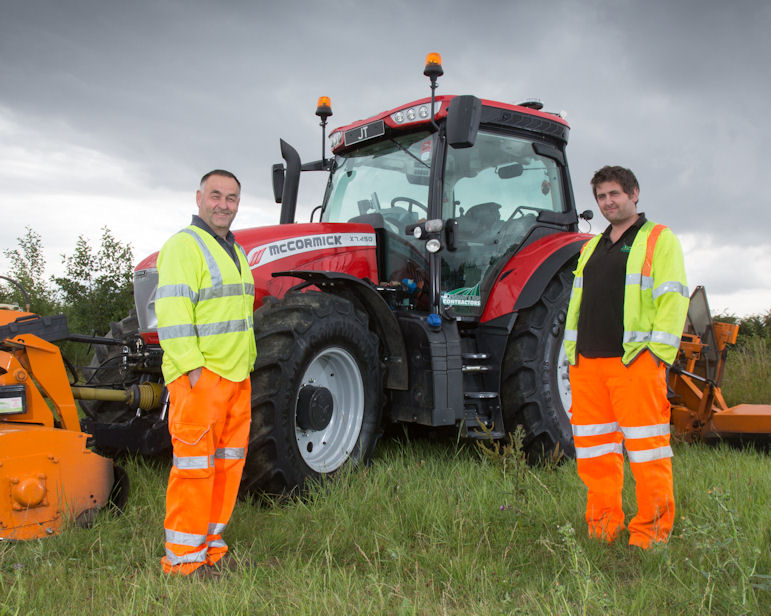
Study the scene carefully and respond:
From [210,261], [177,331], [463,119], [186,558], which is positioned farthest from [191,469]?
[463,119]

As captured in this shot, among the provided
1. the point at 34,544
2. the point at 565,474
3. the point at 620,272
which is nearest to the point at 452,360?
the point at 565,474

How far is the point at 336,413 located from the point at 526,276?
172cm

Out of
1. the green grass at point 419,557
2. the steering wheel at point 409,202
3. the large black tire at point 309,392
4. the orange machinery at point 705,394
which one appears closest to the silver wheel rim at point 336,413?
the large black tire at point 309,392

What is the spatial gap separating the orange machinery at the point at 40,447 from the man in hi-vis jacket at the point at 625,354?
95.8 inches

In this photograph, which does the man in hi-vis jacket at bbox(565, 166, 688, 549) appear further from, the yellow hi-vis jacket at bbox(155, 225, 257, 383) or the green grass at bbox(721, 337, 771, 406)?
the green grass at bbox(721, 337, 771, 406)

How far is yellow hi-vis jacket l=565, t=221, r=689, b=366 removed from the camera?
3.11 m

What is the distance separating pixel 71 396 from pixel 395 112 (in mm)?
2844

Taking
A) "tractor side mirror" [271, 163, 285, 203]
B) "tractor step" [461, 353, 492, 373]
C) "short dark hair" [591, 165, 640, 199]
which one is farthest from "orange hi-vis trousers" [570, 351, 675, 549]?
"tractor side mirror" [271, 163, 285, 203]

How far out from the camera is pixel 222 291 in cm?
304

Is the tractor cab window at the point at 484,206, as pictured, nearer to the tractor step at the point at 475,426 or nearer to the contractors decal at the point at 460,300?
the contractors decal at the point at 460,300

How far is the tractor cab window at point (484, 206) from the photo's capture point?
4.86 metres

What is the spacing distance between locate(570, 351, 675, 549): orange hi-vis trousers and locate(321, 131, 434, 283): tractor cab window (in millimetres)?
1696

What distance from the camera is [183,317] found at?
9.45ft

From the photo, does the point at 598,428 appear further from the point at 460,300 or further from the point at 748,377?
the point at 748,377
